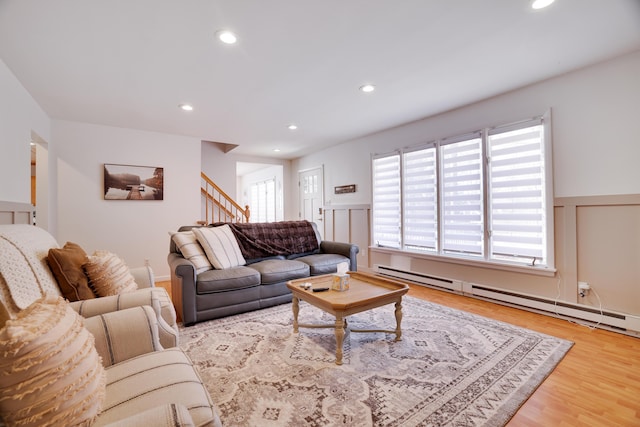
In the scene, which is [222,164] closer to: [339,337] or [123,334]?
[339,337]

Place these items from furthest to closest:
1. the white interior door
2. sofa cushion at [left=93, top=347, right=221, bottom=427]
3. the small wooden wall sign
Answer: the white interior door → the small wooden wall sign → sofa cushion at [left=93, top=347, right=221, bottom=427]

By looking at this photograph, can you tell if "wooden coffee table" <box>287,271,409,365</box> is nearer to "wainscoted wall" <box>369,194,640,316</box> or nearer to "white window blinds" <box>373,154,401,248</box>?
"wainscoted wall" <box>369,194,640,316</box>

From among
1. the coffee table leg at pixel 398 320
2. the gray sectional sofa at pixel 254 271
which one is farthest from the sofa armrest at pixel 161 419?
the gray sectional sofa at pixel 254 271

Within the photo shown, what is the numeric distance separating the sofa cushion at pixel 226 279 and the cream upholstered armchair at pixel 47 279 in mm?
824

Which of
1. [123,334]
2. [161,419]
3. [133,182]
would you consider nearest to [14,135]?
[133,182]

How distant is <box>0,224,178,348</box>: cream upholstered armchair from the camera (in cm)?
116

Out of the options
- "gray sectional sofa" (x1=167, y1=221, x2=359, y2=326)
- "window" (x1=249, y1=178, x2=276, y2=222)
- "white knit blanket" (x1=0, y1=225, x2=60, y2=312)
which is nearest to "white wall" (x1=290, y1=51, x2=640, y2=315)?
"gray sectional sofa" (x1=167, y1=221, x2=359, y2=326)

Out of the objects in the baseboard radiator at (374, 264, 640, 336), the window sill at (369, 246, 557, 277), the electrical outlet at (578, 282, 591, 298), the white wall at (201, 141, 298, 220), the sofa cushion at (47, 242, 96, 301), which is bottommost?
the baseboard radiator at (374, 264, 640, 336)

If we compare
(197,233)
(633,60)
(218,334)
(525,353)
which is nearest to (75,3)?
(197,233)

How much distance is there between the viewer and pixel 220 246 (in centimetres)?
307

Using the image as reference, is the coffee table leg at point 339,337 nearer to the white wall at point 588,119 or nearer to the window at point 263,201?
the white wall at point 588,119

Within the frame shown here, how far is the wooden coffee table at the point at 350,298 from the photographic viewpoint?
1.94m

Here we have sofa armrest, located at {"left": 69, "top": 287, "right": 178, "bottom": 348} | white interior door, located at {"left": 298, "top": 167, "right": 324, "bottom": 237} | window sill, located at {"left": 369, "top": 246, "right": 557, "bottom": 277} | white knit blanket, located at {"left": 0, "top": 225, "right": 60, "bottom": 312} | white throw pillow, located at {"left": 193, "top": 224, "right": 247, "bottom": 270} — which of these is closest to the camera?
white knit blanket, located at {"left": 0, "top": 225, "right": 60, "bottom": 312}

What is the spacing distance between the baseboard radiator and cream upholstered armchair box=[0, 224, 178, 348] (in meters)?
3.24
